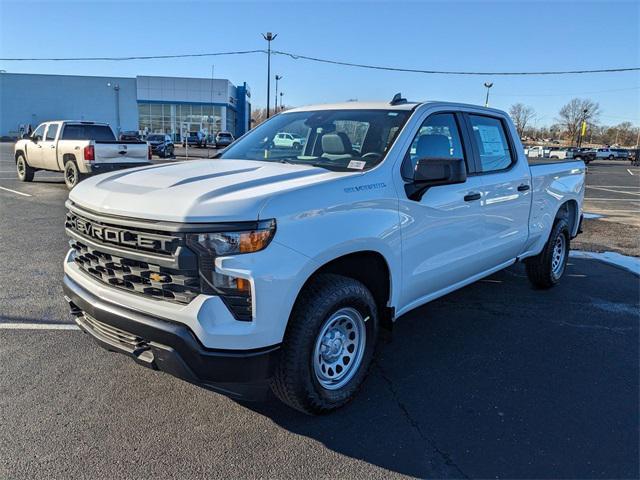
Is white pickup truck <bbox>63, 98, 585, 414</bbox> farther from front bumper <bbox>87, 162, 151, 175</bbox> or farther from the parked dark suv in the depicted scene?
the parked dark suv

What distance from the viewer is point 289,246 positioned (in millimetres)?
2668

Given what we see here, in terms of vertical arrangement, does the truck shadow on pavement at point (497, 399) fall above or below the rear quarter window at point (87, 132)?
below

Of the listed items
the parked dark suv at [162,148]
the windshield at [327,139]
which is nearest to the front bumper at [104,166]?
the windshield at [327,139]

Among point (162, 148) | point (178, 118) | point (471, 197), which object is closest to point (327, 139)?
point (471, 197)

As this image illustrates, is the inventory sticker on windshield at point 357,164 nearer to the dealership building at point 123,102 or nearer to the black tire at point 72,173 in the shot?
the black tire at point 72,173

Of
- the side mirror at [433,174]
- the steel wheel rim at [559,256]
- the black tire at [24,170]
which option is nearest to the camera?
the side mirror at [433,174]

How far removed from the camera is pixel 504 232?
15.5ft

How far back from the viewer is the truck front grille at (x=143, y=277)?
8.65 feet

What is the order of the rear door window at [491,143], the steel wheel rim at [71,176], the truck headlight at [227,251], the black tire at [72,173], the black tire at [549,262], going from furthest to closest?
the steel wheel rim at [71,176]
the black tire at [72,173]
the black tire at [549,262]
the rear door window at [491,143]
the truck headlight at [227,251]

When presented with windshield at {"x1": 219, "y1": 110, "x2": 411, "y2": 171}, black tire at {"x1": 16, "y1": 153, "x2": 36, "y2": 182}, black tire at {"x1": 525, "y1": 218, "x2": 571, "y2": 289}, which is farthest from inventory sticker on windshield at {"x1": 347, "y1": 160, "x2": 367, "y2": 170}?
black tire at {"x1": 16, "y1": 153, "x2": 36, "y2": 182}

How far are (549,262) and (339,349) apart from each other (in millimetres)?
3609

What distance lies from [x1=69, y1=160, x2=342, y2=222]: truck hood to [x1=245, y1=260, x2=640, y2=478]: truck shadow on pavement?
141cm

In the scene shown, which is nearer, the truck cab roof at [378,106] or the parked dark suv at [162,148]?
the truck cab roof at [378,106]

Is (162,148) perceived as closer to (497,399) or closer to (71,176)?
(71,176)
